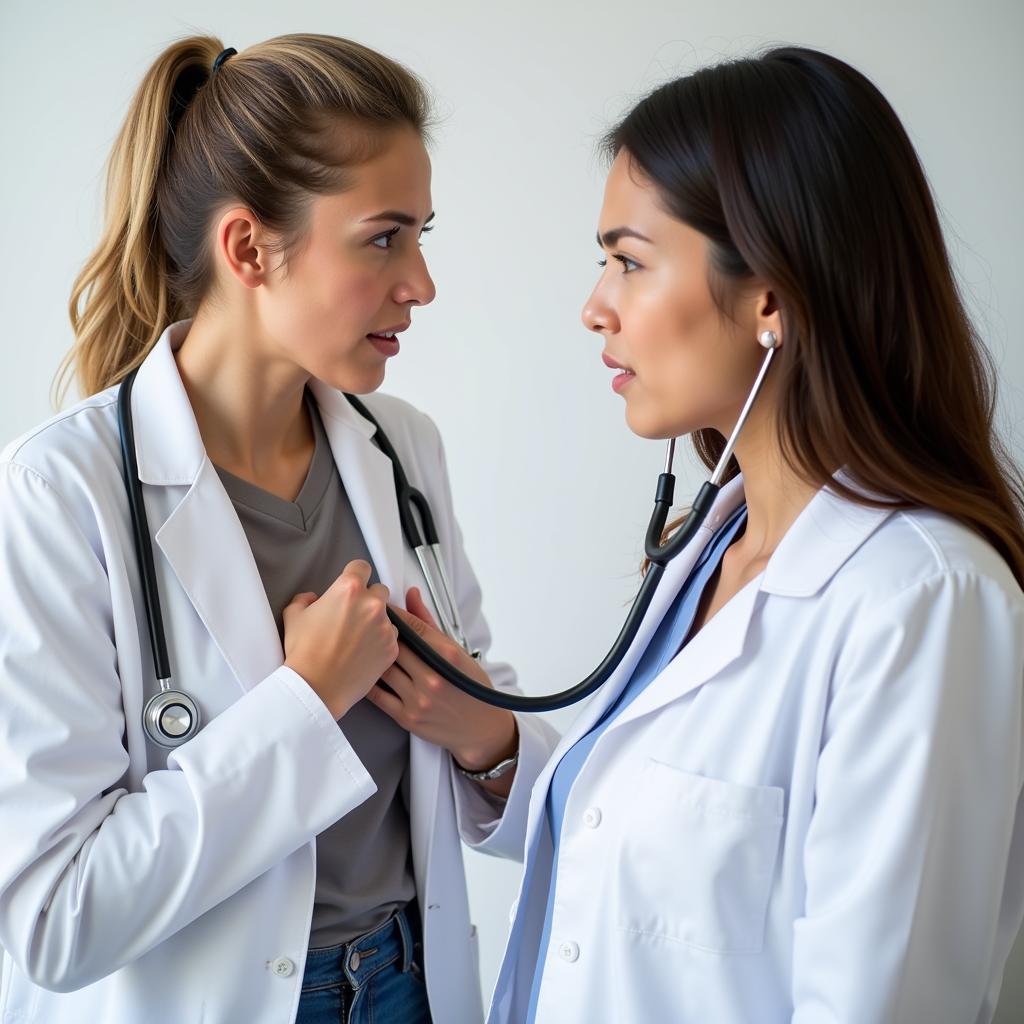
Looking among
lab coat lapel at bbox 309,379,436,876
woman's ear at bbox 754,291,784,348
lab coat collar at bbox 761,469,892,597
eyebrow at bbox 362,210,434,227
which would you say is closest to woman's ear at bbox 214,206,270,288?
eyebrow at bbox 362,210,434,227

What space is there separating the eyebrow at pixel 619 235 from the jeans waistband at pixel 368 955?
0.85 metres

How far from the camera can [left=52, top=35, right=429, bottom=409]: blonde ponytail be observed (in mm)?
1288

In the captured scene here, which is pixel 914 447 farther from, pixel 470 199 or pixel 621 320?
pixel 470 199

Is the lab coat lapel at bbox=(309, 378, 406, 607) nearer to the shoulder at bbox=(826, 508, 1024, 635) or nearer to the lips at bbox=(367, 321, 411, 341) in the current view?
the lips at bbox=(367, 321, 411, 341)

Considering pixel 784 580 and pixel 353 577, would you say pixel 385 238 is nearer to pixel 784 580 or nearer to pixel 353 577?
pixel 353 577

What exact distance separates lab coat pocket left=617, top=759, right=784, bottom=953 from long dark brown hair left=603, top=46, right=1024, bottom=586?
322mm

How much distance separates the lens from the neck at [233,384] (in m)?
1.36

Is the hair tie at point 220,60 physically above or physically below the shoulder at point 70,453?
above

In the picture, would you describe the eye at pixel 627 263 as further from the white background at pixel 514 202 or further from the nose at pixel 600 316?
the white background at pixel 514 202

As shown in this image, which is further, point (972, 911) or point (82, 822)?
point (82, 822)

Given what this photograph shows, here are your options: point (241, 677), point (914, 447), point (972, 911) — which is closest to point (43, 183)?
point (241, 677)

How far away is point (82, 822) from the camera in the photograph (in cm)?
111

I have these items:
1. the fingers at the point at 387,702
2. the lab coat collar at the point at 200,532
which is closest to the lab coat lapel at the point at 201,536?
the lab coat collar at the point at 200,532

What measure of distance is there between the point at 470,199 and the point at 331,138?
934mm
